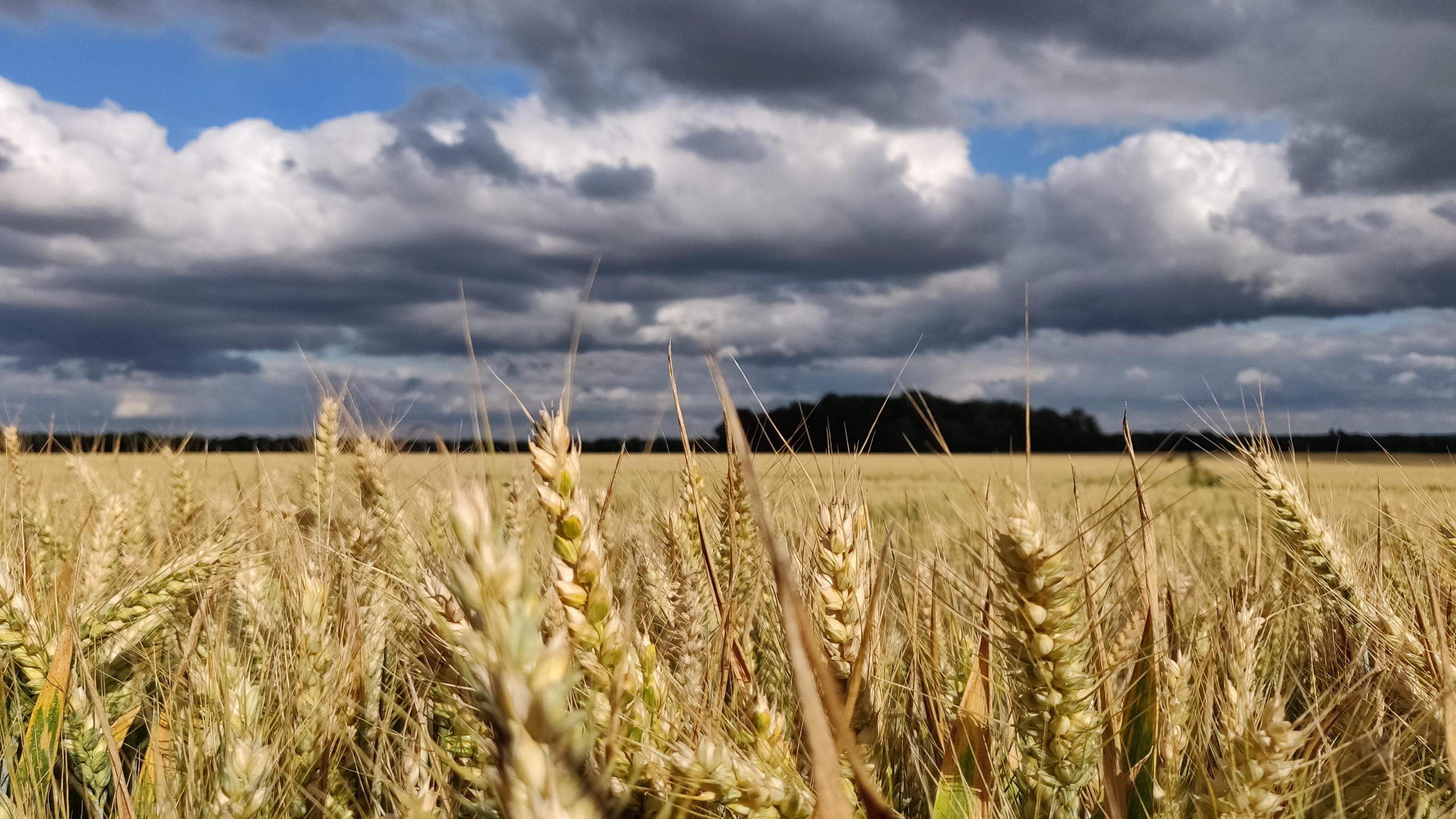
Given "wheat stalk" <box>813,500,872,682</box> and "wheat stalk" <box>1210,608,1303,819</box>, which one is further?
"wheat stalk" <box>813,500,872,682</box>

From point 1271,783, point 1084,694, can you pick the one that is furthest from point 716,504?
point 1271,783

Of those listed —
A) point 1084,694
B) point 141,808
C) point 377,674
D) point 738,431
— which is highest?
point 738,431

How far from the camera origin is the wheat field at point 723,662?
35.0 inches

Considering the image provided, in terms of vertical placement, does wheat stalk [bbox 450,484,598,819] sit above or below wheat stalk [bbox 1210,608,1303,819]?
above

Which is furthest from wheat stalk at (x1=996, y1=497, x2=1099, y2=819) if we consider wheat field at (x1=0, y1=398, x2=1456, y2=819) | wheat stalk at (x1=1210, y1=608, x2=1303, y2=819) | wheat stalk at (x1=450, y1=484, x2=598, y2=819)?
wheat stalk at (x1=450, y1=484, x2=598, y2=819)

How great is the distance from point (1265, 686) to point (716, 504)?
54.9 inches

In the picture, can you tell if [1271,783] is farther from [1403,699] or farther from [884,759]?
[1403,699]

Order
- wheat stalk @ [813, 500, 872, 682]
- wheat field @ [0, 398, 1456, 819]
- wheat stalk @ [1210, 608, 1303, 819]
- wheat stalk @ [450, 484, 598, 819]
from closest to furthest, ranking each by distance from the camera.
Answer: wheat stalk @ [450, 484, 598, 819]
wheat field @ [0, 398, 1456, 819]
wheat stalk @ [1210, 608, 1303, 819]
wheat stalk @ [813, 500, 872, 682]

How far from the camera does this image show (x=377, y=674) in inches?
73.7

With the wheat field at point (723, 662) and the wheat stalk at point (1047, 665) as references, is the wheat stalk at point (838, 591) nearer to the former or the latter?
the wheat field at point (723, 662)

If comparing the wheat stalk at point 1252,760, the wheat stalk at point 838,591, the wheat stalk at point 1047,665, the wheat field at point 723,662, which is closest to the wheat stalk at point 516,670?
the wheat field at point 723,662

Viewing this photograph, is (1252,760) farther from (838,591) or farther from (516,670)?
(516,670)

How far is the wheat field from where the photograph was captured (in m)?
0.89

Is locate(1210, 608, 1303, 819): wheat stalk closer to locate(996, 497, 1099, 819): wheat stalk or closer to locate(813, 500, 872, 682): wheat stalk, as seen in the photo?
locate(996, 497, 1099, 819): wheat stalk
